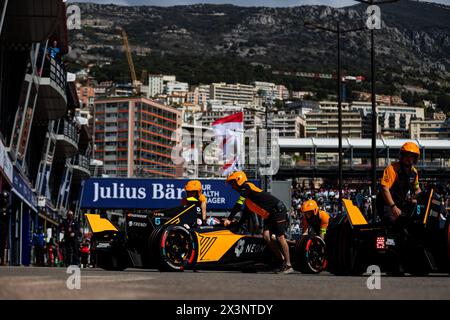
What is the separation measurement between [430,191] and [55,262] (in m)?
26.0

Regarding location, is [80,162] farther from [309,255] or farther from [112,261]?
[309,255]

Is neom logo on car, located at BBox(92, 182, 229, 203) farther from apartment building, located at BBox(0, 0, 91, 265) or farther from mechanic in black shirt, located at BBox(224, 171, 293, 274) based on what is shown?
mechanic in black shirt, located at BBox(224, 171, 293, 274)

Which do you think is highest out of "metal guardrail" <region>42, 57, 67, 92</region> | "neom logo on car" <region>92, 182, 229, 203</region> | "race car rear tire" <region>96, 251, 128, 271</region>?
"metal guardrail" <region>42, 57, 67, 92</region>

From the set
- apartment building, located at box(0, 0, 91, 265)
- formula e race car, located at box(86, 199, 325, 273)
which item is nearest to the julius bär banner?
apartment building, located at box(0, 0, 91, 265)

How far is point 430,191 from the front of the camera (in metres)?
13.0

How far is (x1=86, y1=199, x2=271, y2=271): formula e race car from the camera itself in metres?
15.0

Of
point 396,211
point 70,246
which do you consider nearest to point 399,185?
point 396,211

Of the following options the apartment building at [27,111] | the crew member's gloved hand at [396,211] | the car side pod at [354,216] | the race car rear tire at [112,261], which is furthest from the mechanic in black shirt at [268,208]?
the apartment building at [27,111]

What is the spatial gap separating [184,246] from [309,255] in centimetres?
235

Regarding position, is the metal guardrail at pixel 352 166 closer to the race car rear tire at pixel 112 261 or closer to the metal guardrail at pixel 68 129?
the metal guardrail at pixel 68 129

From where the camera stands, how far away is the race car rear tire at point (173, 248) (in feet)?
48.5

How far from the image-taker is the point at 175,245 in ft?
49.6

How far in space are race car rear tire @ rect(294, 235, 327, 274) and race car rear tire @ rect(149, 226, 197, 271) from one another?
6.68ft

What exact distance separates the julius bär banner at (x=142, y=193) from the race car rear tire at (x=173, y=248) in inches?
1129
